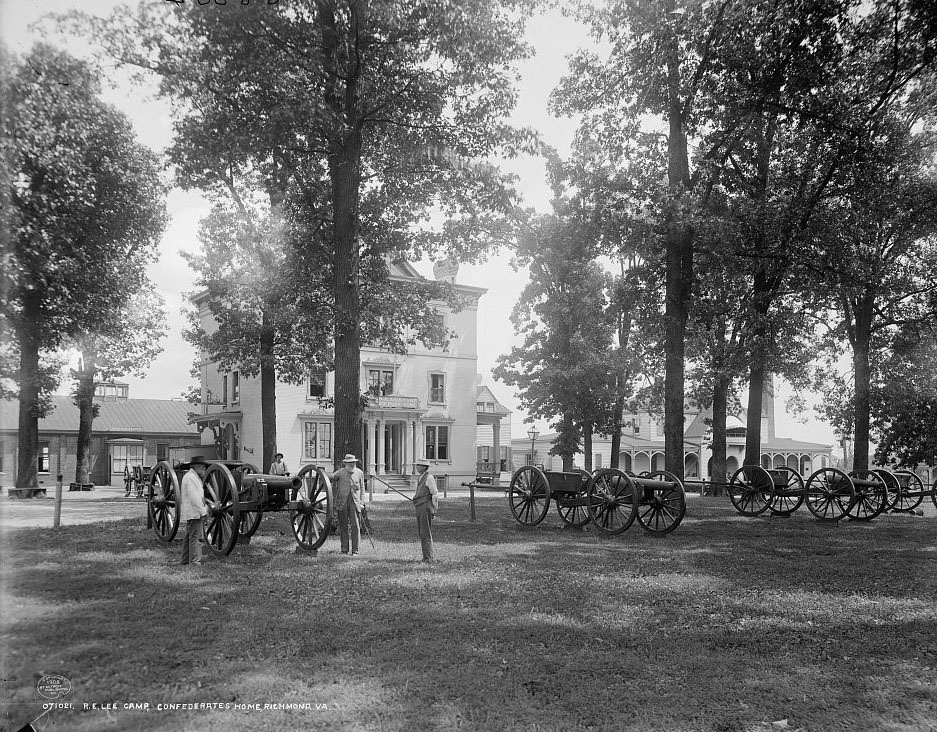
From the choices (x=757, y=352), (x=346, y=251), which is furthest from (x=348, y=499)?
(x=757, y=352)

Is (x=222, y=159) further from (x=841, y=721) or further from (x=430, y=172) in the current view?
(x=841, y=721)

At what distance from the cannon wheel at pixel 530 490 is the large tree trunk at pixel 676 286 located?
3.92 metres

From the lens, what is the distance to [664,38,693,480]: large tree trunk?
19.2 metres

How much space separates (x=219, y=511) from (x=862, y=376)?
75.7 ft

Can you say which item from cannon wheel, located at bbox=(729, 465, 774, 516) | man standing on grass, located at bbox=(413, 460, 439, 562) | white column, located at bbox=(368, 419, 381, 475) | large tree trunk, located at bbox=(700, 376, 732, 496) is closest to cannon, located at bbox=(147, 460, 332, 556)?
man standing on grass, located at bbox=(413, 460, 439, 562)

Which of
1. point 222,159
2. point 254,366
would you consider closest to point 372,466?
point 254,366

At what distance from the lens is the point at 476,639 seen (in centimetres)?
693

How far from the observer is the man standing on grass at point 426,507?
11.7 m

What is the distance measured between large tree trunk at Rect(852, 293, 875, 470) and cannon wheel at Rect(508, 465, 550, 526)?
1438cm

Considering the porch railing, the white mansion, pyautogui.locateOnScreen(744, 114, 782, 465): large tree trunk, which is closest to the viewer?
pyautogui.locateOnScreen(744, 114, 782, 465): large tree trunk

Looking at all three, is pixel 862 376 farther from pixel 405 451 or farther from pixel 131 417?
pixel 131 417

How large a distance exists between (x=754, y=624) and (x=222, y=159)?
14.7 meters

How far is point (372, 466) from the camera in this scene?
3916 centimetres

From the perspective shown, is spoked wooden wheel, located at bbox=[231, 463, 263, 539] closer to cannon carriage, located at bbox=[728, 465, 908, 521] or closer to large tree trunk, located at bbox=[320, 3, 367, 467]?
large tree trunk, located at bbox=[320, 3, 367, 467]
